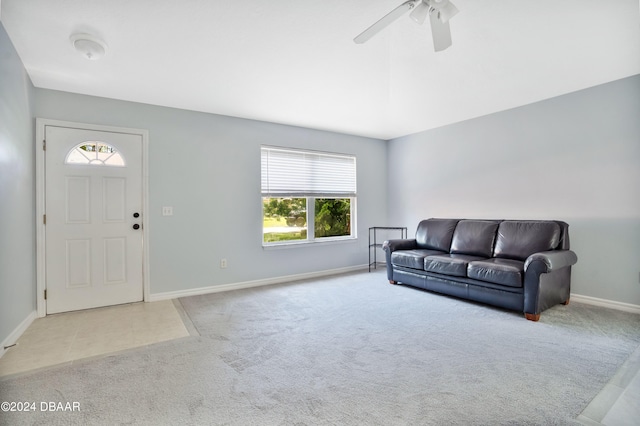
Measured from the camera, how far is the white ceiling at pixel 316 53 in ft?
6.83

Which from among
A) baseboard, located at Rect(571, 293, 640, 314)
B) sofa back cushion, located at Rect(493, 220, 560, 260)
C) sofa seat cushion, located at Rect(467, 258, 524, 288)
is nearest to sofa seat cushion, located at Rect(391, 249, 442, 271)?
sofa seat cushion, located at Rect(467, 258, 524, 288)

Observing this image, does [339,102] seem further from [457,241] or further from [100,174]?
[100,174]

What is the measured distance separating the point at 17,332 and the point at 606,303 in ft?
18.9

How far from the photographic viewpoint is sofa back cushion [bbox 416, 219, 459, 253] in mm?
4332

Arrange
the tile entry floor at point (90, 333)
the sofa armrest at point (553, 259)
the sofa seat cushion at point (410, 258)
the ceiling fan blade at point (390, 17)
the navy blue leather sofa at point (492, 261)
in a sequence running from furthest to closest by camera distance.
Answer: the sofa seat cushion at point (410, 258) < the navy blue leather sofa at point (492, 261) < the sofa armrest at point (553, 259) < the tile entry floor at point (90, 333) < the ceiling fan blade at point (390, 17)

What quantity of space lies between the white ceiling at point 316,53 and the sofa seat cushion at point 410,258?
1.94 meters

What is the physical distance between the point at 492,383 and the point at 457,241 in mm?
2506

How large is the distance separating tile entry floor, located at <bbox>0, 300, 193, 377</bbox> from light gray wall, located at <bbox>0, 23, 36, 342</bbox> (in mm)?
212

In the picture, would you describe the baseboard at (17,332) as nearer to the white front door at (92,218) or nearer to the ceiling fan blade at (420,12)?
the white front door at (92,218)

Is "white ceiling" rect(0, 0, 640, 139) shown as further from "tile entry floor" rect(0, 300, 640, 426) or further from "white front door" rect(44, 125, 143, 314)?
"tile entry floor" rect(0, 300, 640, 426)

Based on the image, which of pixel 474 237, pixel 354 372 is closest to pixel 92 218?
pixel 354 372

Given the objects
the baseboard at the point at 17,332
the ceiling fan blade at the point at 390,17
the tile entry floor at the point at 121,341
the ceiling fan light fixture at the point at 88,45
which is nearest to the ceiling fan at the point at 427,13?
the ceiling fan blade at the point at 390,17

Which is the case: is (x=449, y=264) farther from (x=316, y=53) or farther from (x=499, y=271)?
(x=316, y=53)

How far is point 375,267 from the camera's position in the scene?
550cm
